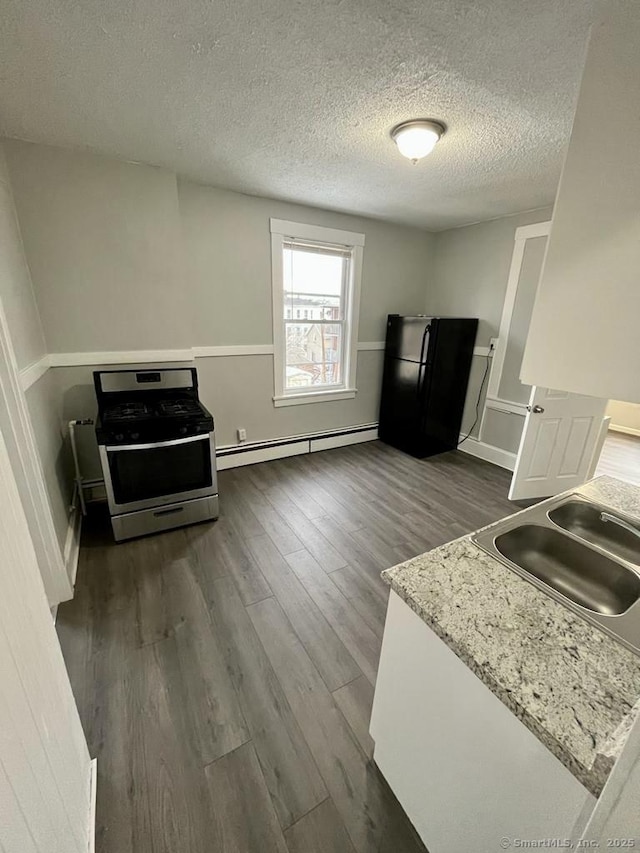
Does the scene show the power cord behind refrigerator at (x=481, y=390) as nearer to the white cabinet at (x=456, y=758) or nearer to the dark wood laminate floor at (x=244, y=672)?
the dark wood laminate floor at (x=244, y=672)

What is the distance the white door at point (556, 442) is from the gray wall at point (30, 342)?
10.5ft

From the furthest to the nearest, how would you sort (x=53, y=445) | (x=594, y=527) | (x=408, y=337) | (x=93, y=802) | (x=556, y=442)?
(x=408, y=337), (x=556, y=442), (x=53, y=445), (x=594, y=527), (x=93, y=802)

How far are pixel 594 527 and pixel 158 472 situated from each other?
2.31 meters

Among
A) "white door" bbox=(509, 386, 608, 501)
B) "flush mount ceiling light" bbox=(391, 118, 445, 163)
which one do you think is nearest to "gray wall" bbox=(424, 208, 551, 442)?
"white door" bbox=(509, 386, 608, 501)

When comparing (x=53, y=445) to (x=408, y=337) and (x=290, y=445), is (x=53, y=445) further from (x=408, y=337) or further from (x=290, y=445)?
(x=408, y=337)

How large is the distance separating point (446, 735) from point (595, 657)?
410mm

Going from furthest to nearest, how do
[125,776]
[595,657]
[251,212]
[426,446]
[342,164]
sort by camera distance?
1. [426,446]
2. [251,212]
3. [342,164]
4. [125,776]
5. [595,657]

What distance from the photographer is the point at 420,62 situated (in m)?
1.27

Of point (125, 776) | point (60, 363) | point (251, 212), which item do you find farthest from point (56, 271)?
point (125, 776)

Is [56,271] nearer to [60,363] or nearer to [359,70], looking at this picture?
[60,363]

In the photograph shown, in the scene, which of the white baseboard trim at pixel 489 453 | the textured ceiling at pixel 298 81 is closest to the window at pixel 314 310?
the textured ceiling at pixel 298 81

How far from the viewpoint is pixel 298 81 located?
1.39 m

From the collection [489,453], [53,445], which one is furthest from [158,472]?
[489,453]

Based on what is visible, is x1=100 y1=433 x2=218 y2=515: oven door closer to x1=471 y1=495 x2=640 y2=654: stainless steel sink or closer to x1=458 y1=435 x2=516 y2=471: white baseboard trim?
x1=471 y1=495 x2=640 y2=654: stainless steel sink
